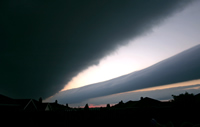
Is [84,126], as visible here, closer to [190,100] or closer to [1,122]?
[1,122]

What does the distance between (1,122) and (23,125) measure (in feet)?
5.27

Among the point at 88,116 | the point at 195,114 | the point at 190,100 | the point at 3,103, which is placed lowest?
the point at 195,114

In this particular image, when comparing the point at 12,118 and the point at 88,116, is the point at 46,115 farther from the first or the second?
the point at 88,116

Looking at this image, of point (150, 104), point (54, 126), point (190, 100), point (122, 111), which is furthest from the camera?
point (150, 104)

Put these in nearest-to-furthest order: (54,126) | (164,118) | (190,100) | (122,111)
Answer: (54,126)
(122,111)
(164,118)
(190,100)

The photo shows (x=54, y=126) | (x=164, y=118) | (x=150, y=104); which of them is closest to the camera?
(x=54, y=126)

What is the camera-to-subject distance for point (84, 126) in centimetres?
931

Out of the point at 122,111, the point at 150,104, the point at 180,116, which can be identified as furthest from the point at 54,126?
the point at 150,104

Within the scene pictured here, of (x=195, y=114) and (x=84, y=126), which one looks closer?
(x=84, y=126)

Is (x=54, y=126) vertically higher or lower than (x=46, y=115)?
lower

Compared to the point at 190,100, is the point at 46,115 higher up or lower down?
higher up

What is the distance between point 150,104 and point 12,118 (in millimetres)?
20245

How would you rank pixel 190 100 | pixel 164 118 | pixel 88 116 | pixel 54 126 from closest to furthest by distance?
pixel 54 126, pixel 88 116, pixel 164 118, pixel 190 100

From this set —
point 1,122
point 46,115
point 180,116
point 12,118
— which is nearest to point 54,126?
point 46,115
